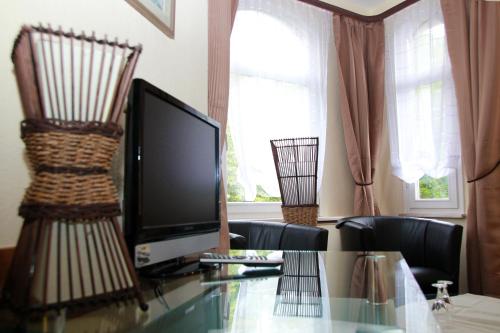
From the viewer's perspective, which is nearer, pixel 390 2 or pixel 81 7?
pixel 81 7

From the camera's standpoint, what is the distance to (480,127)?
112 inches

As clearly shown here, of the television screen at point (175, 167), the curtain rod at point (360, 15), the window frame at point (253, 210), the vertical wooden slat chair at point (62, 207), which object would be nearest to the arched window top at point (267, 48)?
the curtain rod at point (360, 15)

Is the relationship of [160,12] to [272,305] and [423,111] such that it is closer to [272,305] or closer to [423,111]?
[272,305]

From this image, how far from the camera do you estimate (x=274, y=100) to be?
325cm

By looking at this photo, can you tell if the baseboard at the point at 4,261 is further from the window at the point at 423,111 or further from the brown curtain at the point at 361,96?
the window at the point at 423,111

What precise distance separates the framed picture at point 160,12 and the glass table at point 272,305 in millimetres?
849

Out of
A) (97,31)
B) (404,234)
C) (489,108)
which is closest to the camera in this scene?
(97,31)

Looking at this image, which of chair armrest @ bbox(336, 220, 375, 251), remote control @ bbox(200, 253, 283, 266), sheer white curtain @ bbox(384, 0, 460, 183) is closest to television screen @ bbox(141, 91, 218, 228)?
remote control @ bbox(200, 253, 283, 266)

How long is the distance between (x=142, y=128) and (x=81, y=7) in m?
0.37

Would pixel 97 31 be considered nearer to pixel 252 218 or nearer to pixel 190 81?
pixel 190 81

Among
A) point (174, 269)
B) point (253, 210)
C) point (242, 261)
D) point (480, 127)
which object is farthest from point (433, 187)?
point (174, 269)

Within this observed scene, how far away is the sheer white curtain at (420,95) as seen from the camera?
3236 millimetres

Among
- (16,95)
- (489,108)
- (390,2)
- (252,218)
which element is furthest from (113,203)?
(390,2)

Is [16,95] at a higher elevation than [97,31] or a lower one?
lower
